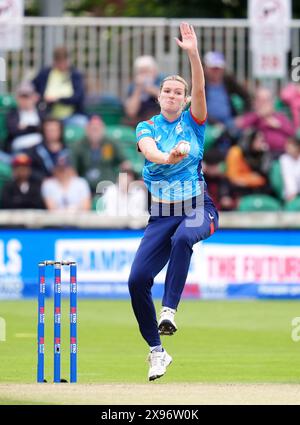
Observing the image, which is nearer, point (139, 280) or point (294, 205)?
point (139, 280)

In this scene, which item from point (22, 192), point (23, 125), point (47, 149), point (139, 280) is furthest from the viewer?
point (23, 125)

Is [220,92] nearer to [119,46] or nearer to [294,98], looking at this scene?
[294,98]

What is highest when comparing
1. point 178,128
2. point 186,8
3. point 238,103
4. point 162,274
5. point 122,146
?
point 186,8

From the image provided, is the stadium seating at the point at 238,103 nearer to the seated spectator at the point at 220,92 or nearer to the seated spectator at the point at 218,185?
the seated spectator at the point at 220,92

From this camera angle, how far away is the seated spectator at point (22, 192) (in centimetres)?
2033

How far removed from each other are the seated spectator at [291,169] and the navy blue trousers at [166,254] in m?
10.5

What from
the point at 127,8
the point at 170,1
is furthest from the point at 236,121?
the point at 127,8

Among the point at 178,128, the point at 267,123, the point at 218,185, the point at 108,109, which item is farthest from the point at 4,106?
the point at 178,128

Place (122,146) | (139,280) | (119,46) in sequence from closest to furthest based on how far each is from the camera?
1. (139,280)
2. (122,146)
3. (119,46)

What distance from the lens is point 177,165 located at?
1022 centimetres

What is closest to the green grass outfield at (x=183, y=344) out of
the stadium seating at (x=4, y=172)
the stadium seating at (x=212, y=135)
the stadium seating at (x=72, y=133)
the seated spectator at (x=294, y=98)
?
the stadium seating at (x=4, y=172)

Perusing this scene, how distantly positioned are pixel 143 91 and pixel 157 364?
11.5m
